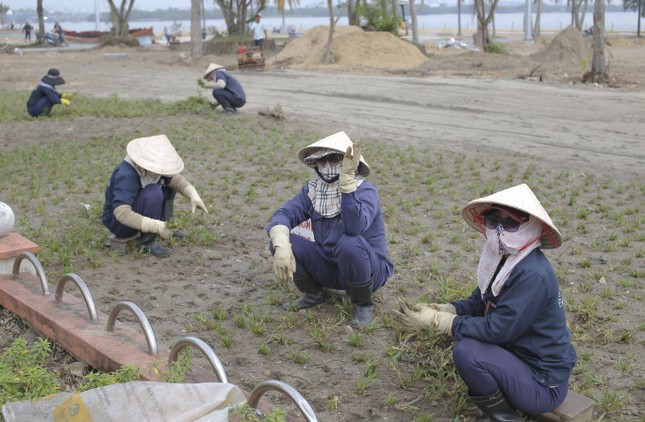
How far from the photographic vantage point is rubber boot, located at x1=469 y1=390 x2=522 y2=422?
137 inches

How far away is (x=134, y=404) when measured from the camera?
10.3 feet

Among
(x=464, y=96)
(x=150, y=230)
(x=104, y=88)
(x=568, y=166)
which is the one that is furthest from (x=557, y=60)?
(x=150, y=230)

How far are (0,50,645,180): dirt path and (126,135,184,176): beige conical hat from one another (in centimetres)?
522

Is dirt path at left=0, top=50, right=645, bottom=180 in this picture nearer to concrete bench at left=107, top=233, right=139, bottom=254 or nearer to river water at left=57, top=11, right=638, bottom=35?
concrete bench at left=107, top=233, right=139, bottom=254

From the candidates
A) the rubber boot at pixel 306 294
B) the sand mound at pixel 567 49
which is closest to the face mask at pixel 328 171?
the rubber boot at pixel 306 294

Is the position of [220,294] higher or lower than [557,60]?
lower

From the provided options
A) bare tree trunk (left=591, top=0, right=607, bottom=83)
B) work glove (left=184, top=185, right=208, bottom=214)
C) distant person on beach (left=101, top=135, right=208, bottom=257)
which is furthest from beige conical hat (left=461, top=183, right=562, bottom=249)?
bare tree trunk (left=591, top=0, right=607, bottom=83)

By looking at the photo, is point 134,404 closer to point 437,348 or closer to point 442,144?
point 437,348

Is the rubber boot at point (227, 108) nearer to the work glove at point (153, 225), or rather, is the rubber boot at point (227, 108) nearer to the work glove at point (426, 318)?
the work glove at point (153, 225)

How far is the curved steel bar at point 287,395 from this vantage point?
9.28 feet

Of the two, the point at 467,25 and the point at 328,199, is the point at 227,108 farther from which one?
the point at 467,25

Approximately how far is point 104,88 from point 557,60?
13.5 meters

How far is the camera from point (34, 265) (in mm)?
4773

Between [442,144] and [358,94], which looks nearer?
[442,144]
